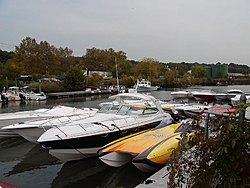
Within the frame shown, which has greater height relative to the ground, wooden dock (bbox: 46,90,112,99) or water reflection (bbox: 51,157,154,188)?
wooden dock (bbox: 46,90,112,99)

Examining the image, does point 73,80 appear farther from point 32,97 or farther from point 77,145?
point 77,145

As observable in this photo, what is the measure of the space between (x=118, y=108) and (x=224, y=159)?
1080 centimetres

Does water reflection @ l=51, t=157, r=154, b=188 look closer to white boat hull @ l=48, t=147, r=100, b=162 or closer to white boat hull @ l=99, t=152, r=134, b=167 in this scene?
white boat hull @ l=48, t=147, r=100, b=162

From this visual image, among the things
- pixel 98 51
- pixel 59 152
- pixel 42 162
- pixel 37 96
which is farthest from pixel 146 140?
pixel 98 51

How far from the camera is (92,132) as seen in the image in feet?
34.8

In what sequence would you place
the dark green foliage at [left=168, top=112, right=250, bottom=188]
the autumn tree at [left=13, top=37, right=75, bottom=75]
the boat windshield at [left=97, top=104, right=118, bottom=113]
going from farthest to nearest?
1. the autumn tree at [left=13, top=37, right=75, bottom=75]
2. the boat windshield at [left=97, top=104, right=118, bottom=113]
3. the dark green foliage at [left=168, top=112, right=250, bottom=188]

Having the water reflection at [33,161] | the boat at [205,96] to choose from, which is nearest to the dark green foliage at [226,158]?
the water reflection at [33,161]

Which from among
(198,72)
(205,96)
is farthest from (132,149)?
(198,72)

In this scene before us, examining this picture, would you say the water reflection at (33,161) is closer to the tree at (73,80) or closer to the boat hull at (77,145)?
the boat hull at (77,145)

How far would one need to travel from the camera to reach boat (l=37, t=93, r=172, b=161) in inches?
404

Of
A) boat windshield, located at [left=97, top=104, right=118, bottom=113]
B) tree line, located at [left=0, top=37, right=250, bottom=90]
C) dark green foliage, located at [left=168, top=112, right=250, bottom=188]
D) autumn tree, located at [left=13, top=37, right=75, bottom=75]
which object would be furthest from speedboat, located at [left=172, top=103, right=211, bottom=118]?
autumn tree, located at [left=13, top=37, right=75, bottom=75]

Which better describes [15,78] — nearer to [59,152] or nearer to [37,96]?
[37,96]

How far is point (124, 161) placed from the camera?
32.5ft

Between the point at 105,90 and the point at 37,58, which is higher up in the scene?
the point at 37,58
